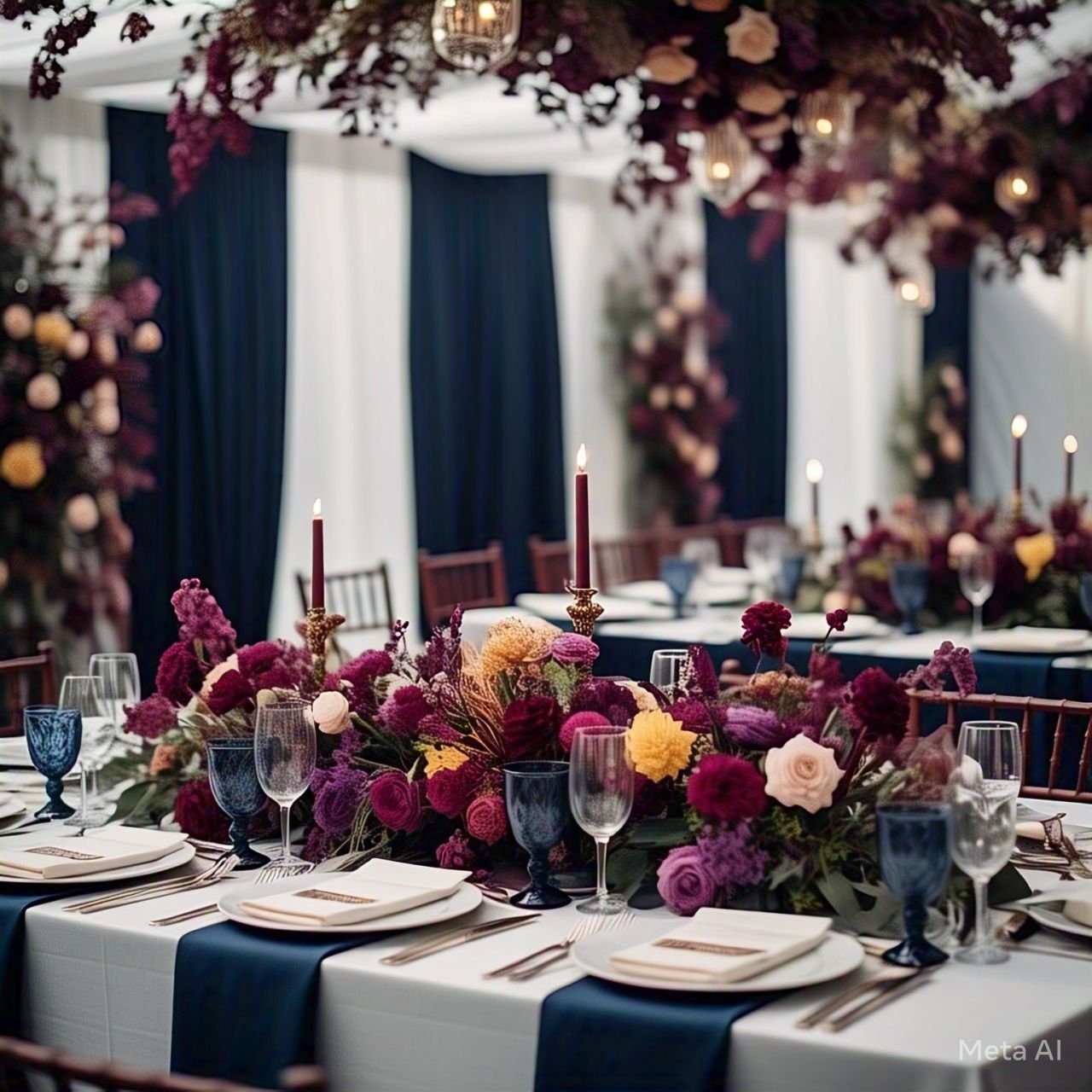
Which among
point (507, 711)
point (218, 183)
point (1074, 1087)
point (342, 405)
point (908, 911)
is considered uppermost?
point (218, 183)

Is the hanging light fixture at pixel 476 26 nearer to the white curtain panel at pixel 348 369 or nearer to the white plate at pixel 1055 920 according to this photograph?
the white plate at pixel 1055 920

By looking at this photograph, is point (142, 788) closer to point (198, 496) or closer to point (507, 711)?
point (507, 711)

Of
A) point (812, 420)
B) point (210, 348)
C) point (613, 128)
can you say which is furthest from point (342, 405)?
point (812, 420)

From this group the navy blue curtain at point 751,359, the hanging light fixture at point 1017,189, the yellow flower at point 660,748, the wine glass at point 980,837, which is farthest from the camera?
the navy blue curtain at point 751,359

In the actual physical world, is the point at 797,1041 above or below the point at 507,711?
below

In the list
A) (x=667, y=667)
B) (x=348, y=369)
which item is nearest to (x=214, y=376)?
(x=348, y=369)

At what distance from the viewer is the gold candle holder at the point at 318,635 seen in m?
2.48

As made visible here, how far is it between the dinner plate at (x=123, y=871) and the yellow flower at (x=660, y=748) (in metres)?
0.66

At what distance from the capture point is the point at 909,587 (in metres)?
4.49

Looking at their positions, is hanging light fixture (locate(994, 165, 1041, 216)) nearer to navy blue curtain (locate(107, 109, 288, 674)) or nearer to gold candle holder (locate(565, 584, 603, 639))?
navy blue curtain (locate(107, 109, 288, 674))

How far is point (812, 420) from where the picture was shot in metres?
10.1

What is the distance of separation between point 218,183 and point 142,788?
438cm

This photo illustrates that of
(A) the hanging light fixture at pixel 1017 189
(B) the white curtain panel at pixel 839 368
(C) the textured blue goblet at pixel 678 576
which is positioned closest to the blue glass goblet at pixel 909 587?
(C) the textured blue goblet at pixel 678 576

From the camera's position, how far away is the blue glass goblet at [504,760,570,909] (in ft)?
6.63
